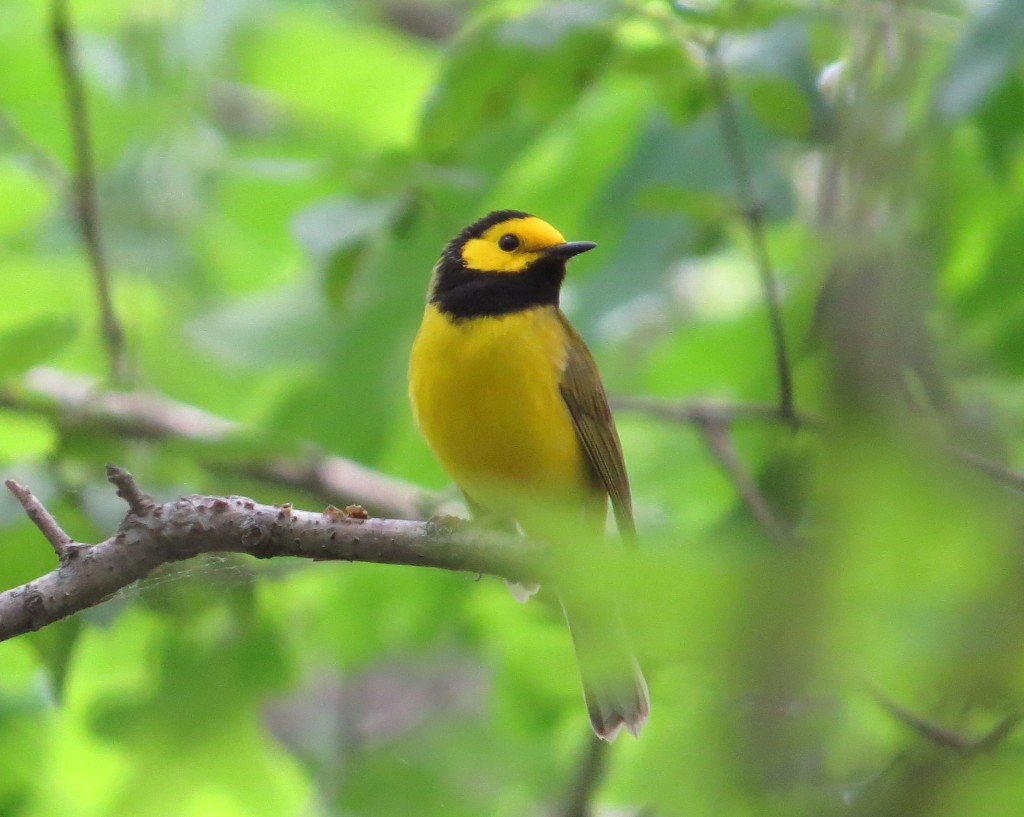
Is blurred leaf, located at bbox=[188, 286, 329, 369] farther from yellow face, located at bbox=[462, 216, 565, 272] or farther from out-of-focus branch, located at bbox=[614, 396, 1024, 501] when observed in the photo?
out-of-focus branch, located at bbox=[614, 396, 1024, 501]

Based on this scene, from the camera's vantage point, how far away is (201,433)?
6.02 meters

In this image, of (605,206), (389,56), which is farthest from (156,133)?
(605,206)

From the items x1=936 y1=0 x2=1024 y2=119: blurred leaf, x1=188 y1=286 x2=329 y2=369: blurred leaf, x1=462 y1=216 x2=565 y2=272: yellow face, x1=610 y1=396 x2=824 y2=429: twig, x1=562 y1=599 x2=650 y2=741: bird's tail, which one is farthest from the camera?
x1=188 y1=286 x2=329 y2=369: blurred leaf

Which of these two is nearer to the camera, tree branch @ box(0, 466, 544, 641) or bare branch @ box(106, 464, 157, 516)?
bare branch @ box(106, 464, 157, 516)

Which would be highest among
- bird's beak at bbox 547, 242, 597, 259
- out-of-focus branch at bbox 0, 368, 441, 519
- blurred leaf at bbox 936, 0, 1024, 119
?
blurred leaf at bbox 936, 0, 1024, 119

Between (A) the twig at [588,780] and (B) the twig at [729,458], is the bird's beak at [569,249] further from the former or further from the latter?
(A) the twig at [588,780]

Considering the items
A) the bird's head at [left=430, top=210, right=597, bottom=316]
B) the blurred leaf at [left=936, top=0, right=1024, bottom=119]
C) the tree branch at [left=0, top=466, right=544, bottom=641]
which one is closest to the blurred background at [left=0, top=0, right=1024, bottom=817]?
the blurred leaf at [left=936, top=0, right=1024, bottom=119]

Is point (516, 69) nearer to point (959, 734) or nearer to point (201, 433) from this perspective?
point (201, 433)

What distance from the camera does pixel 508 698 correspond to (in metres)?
5.64

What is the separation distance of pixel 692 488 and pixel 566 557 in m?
4.82

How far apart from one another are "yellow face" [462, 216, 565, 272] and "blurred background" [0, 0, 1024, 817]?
169mm

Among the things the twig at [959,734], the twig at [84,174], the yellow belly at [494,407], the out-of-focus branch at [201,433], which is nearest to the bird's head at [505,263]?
the yellow belly at [494,407]

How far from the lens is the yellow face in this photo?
554cm

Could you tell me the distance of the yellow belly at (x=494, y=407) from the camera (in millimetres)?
4691
